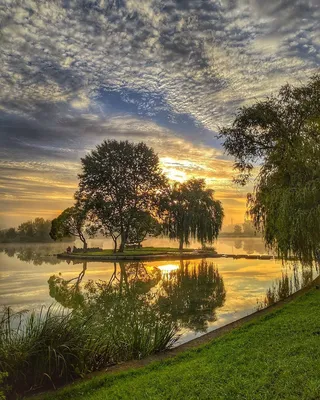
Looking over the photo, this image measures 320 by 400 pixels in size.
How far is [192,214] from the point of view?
40719 mm

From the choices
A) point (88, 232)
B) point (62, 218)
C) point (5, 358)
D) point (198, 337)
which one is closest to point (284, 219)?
point (198, 337)

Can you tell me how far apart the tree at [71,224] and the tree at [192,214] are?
1066 cm

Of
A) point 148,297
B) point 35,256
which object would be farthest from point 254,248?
point 148,297

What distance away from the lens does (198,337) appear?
842cm

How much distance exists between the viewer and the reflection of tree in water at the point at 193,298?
10.7 m

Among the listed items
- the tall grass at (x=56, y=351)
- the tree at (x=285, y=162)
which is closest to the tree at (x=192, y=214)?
the tree at (x=285, y=162)

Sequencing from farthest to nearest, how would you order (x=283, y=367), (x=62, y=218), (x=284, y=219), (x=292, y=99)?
(x=62, y=218) → (x=292, y=99) → (x=284, y=219) → (x=283, y=367)

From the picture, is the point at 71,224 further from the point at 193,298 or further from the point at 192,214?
the point at 193,298

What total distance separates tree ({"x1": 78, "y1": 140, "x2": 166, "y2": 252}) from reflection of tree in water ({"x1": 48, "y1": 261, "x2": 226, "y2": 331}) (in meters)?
19.5

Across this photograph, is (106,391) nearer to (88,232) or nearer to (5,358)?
(5,358)

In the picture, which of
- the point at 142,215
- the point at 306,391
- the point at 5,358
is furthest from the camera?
the point at 142,215

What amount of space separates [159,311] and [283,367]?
6781 mm

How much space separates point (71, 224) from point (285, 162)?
36050mm

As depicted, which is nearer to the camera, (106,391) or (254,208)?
(106,391)
